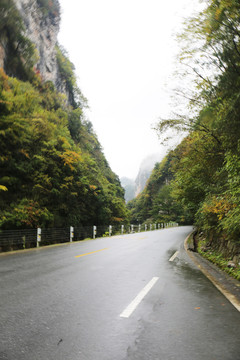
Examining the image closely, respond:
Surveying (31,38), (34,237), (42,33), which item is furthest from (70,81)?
(34,237)

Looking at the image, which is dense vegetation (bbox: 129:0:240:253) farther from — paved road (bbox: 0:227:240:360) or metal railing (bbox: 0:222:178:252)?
metal railing (bbox: 0:222:178:252)

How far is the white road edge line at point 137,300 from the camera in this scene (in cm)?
398

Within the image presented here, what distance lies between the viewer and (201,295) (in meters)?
5.08

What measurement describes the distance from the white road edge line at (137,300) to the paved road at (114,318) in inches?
0.6

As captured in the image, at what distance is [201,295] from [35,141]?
17.4 metres

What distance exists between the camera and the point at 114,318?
149 inches

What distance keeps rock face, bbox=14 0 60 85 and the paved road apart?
45291mm


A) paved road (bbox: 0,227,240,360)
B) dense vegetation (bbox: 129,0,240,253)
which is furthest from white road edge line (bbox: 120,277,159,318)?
dense vegetation (bbox: 129,0,240,253)

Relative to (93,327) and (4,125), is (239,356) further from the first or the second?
(4,125)

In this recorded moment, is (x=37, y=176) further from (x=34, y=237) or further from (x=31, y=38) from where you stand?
(x=31, y=38)

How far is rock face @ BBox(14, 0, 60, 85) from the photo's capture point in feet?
146

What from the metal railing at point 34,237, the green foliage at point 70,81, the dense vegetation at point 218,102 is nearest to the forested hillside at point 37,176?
the metal railing at point 34,237

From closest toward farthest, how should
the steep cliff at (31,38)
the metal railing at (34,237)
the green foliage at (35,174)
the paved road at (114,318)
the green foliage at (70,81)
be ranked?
the paved road at (114,318), the metal railing at (34,237), the green foliage at (35,174), the steep cliff at (31,38), the green foliage at (70,81)

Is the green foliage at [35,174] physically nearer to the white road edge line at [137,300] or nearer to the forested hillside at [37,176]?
the forested hillside at [37,176]
